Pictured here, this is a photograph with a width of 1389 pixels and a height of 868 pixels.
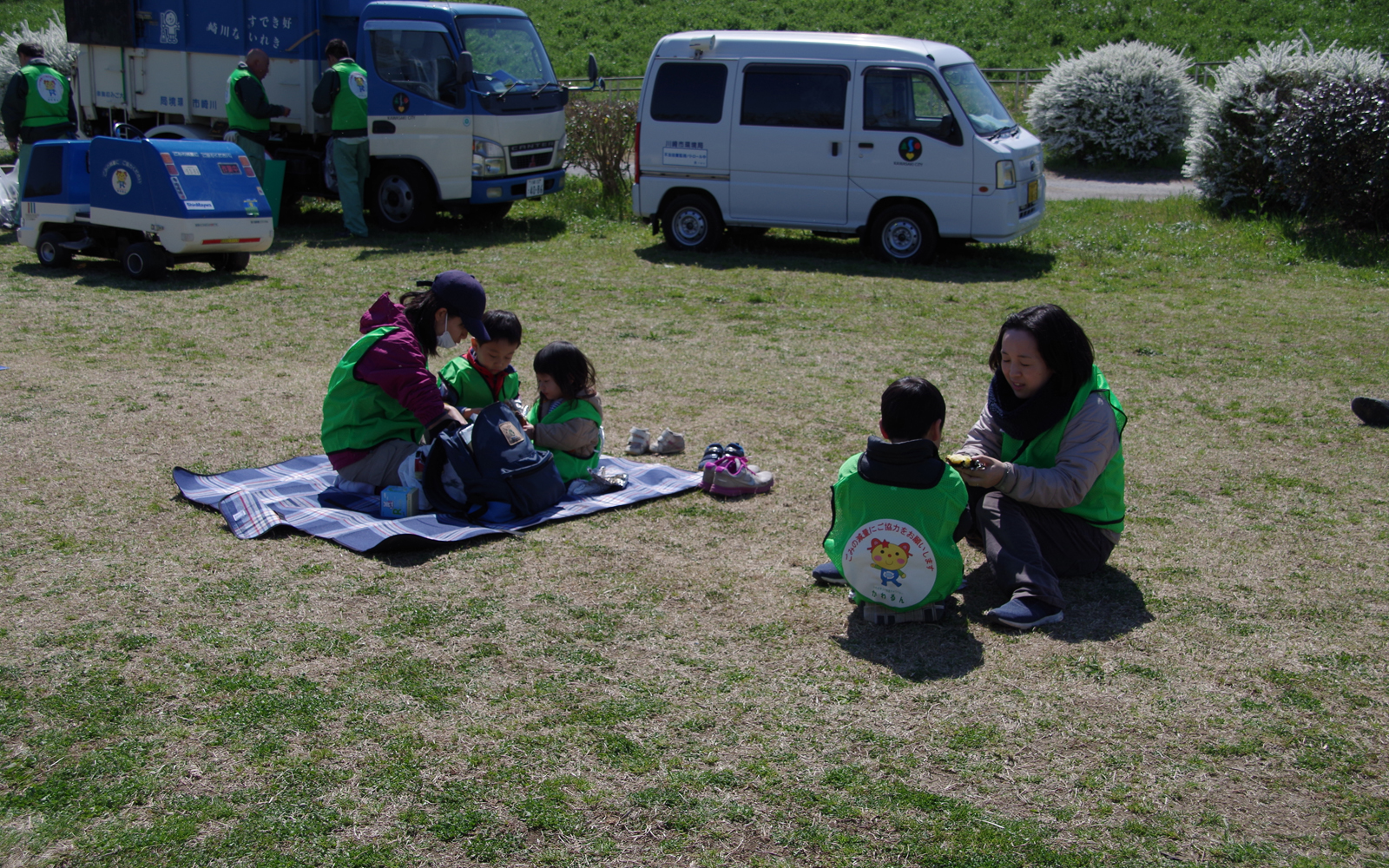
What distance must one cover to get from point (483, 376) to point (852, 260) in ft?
25.1

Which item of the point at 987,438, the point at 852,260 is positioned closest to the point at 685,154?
the point at 852,260

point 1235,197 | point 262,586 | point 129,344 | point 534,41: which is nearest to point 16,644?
point 262,586

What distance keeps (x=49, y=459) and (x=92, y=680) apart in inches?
106

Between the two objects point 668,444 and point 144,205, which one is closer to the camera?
point 668,444

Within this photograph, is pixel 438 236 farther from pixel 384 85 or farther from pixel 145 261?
pixel 145 261

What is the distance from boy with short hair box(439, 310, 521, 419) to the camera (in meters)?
5.20

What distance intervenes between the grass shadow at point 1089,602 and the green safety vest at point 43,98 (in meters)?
12.6

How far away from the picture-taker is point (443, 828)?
9.23 feet

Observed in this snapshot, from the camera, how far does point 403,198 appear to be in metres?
13.5

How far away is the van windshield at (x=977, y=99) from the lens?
37.6ft

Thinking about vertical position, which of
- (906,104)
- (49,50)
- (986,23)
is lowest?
(906,104)

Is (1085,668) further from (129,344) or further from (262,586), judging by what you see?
(129,344)

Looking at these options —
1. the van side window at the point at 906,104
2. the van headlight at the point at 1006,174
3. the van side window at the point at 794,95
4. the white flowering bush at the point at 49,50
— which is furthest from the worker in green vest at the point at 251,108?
the white flowering bush at the point at 49,50

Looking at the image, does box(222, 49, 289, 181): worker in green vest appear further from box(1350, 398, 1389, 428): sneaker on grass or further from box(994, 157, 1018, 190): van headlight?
box(1350, 398, 1389, 428): sneaker on grass
